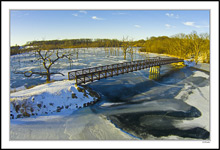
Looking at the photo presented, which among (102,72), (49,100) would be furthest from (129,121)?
(102,72)

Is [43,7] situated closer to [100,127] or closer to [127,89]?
[100,127]

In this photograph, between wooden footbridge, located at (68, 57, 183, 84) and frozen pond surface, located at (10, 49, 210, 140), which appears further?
wooden footbridge, located at (68, 57, 183, 84)

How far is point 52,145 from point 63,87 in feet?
23.7

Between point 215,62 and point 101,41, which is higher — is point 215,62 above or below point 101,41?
below

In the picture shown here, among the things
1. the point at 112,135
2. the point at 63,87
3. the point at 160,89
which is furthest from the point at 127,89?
the point at 112,135

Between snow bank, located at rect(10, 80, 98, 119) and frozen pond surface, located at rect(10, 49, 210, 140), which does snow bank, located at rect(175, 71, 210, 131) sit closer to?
frozen pond surface, located at rect(10, 49, 210, 140)

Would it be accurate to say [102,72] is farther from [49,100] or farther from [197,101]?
[197,101]

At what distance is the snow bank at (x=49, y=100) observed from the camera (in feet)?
38.3

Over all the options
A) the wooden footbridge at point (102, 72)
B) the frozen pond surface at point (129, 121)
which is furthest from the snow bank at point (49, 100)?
the wooden footbridge at point (102, 72)

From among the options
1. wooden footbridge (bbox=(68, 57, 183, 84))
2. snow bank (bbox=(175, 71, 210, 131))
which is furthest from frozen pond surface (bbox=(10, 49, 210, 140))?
wooden footbridge (bbox=(68, 57, 183, 84))

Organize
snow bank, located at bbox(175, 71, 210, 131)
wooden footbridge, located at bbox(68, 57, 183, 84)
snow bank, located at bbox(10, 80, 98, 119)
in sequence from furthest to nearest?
wooden footbridge, located at bbox(68, 57, 183, 84), snow bank, located at bbox(10, 80, 98, 119), snow bank, located at bbox(175, 71, 210, 131)

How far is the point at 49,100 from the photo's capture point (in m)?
12.8

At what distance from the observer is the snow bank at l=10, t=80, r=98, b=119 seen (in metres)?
11.7

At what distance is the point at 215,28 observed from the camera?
9.91m
